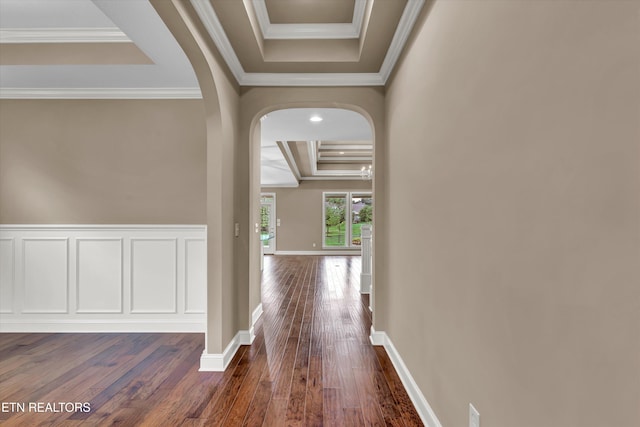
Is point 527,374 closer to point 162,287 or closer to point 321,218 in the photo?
point 162,287

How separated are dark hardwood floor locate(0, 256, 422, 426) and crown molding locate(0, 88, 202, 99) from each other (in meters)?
2.47

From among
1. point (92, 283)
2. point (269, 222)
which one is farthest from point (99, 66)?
point (269, 222)

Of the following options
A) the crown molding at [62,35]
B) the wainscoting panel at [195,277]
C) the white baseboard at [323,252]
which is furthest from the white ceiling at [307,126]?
the white baseboard at [323,252]

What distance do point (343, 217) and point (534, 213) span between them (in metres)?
9.44

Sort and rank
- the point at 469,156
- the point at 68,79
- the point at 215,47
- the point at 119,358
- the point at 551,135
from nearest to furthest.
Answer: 1. the point at 551,135
2. the point at 469,156
3. the point at 215,47
4. the point at 119,358
5. the point at 68,79

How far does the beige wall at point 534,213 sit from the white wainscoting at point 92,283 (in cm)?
250

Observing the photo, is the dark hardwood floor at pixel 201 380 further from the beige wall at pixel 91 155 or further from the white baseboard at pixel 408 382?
the beige wall at pixel 91 155

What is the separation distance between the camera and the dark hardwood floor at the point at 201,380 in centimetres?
176

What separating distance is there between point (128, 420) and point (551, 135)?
8.21ft

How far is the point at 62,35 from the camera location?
2447mm

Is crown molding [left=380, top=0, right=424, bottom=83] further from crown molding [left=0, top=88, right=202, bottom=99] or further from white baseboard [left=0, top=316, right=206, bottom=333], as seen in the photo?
white baseboard [left=0, top=316, right=206, bottom=333]

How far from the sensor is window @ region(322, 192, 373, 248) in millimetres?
10227

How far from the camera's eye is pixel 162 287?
9.93 feet

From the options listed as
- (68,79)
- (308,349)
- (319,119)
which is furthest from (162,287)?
(319,119)
